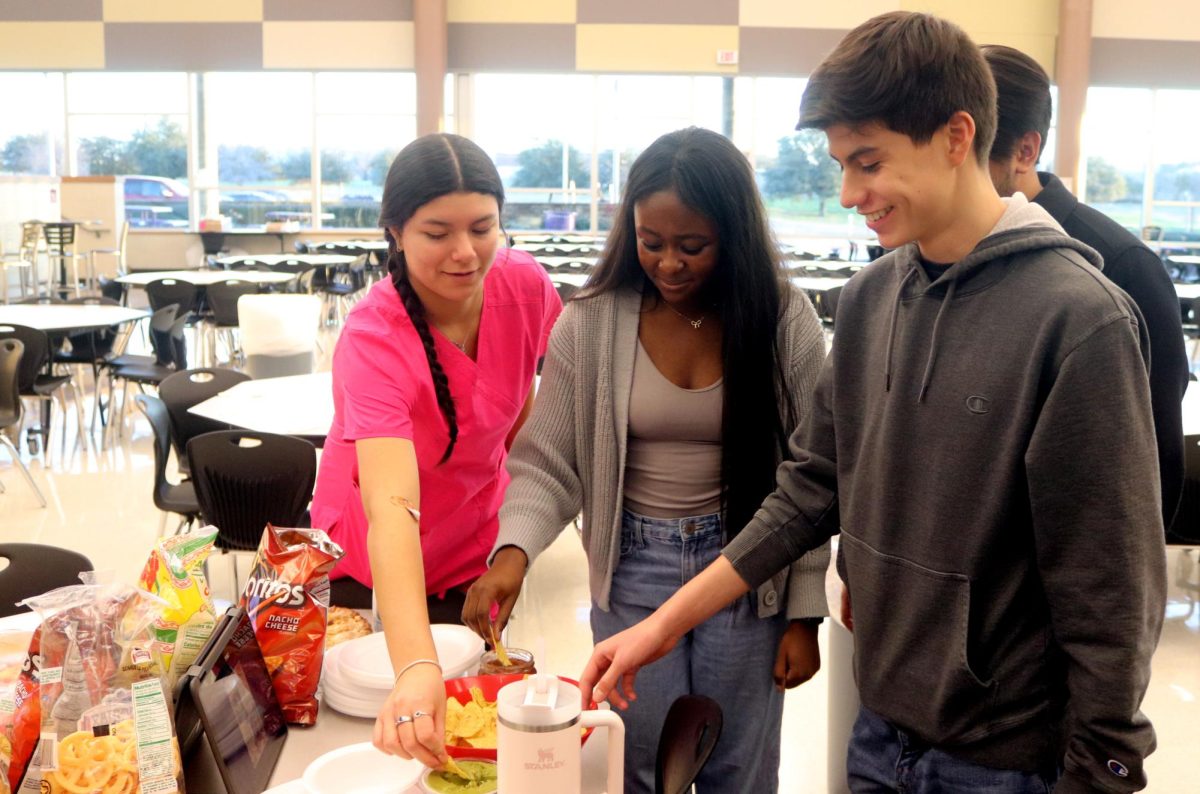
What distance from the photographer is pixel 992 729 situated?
115cm

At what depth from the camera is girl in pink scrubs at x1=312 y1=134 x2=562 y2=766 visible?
4.95 ft

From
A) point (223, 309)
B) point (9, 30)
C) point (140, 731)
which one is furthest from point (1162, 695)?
point (9, 30)

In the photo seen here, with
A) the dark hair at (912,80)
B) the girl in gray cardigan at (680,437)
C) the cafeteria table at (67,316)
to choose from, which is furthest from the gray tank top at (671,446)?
the cafeteria table at (67,316)

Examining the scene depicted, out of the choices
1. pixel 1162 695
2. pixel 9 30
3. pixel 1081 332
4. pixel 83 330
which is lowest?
pixel 1162 695

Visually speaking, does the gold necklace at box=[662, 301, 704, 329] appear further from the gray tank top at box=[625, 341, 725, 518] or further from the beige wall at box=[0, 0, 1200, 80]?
the beige wall at box=[0, 0, 1200, 80]

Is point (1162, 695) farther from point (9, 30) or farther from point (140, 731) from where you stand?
point (9, 30)

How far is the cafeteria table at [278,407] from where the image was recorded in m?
3.41

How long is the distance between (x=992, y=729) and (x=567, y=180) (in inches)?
570

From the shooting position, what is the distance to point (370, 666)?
61.3 inches

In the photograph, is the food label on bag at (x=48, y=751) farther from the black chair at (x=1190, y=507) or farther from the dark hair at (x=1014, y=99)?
the black chair at (x=1190, y=507)

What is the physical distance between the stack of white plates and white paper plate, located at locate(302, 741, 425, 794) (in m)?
0.16

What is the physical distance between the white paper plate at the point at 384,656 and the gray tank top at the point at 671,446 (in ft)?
1.07

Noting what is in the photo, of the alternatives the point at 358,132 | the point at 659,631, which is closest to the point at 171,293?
the point at 358,132

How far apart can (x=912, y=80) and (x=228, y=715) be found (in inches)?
40.0
